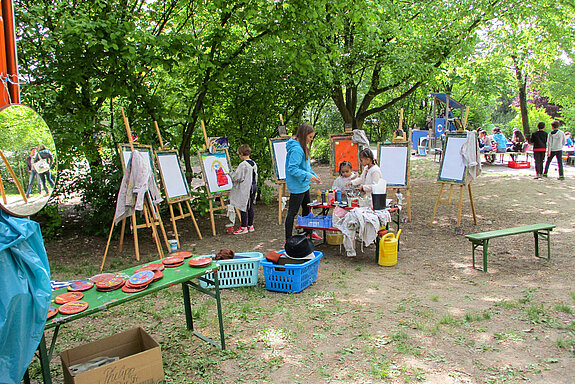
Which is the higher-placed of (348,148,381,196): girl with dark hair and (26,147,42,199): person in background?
(26,147,42,199): person in background

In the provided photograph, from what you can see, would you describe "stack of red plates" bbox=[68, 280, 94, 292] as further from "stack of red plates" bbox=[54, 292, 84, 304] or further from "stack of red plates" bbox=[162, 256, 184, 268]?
"stack of red plates" bbox=[162, 256, 184, 268]

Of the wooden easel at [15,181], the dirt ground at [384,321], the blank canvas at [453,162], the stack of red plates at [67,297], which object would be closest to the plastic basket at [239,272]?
the dirt ground at [384,321]

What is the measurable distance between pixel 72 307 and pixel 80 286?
0.44 meters

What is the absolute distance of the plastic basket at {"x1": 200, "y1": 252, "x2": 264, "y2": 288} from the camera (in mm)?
4711

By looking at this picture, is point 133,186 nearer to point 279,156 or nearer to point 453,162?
point 279,156

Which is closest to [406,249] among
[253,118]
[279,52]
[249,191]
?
[249,191]

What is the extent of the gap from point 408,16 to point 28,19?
26.6ft

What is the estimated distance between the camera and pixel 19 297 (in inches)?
86.2

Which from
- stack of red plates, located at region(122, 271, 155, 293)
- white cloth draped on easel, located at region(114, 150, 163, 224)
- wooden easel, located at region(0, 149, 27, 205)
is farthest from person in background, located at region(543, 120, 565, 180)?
wooden easel, located at region(0, 149, 27, 205)

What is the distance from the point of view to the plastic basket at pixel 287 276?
14.9 feet

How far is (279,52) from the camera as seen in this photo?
7.29 m

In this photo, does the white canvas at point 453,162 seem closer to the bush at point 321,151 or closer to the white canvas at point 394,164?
the white canvas at point 394,164

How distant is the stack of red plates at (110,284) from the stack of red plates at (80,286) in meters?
0.07

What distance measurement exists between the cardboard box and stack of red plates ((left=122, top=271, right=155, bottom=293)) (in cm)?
42
